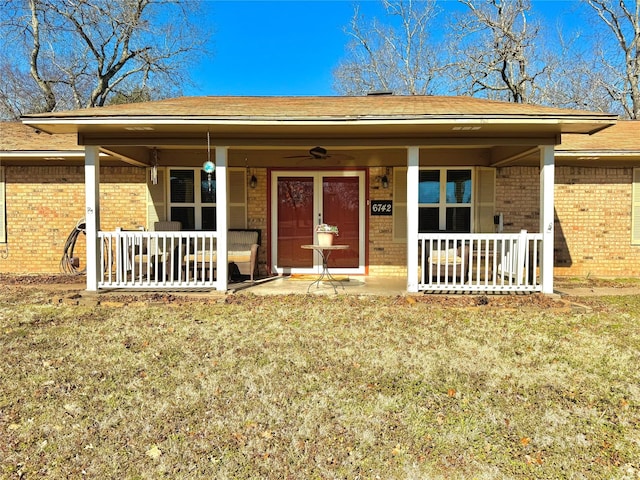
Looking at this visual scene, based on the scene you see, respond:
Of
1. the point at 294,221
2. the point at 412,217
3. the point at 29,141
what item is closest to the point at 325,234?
the point at 412,217

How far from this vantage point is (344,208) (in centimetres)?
958

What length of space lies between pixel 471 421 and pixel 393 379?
87 cm

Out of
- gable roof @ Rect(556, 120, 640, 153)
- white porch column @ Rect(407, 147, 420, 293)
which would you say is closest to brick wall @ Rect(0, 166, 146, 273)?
white porch column @ Rect(407, 147, 420, 293)

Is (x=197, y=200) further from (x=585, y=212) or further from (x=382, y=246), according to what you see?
(x=585, y=212)

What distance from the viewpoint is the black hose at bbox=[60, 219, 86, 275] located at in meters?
9.40

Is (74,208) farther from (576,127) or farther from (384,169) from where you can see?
(576,127)

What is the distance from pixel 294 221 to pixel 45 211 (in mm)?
5345

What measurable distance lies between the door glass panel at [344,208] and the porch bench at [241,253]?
63.0 inches

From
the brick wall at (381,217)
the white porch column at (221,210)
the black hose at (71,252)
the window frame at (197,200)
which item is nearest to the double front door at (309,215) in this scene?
the brick wall at (381,217)

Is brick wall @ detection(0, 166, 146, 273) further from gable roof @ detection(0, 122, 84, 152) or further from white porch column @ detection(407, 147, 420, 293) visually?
white porch column @ detection(407, 147, 420, 293)

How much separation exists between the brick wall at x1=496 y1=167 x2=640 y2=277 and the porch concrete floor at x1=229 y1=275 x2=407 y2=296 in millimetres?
3022

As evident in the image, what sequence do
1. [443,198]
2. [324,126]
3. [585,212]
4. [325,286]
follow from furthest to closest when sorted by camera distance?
[585,212] → [443,198] → [325,286] → [324,126]

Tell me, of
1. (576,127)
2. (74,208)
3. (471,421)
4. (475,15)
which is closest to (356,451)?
(471,421)

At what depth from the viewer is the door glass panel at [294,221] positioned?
31.4ft
